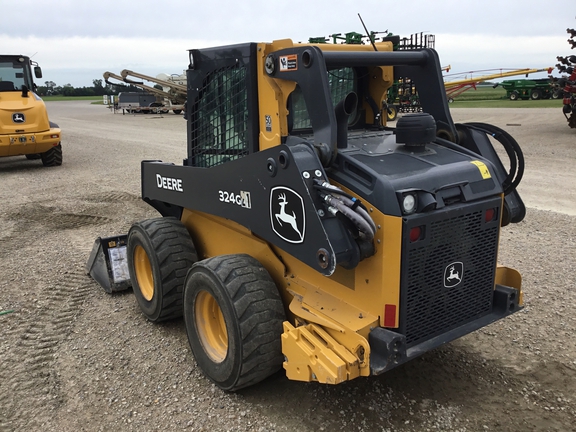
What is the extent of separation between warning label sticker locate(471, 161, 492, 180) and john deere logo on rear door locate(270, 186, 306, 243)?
1191 mm

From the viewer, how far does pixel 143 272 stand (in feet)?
16.2

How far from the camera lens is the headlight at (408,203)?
286 cm

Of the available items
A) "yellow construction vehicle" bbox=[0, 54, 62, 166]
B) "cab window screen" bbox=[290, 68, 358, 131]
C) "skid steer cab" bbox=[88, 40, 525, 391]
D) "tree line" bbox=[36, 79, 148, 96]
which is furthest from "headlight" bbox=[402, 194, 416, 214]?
"tree line" bbox=[36, 79, 148, 96]

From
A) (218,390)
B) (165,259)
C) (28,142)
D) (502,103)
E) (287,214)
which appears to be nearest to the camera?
(287,214)

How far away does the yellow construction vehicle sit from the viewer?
11547mm

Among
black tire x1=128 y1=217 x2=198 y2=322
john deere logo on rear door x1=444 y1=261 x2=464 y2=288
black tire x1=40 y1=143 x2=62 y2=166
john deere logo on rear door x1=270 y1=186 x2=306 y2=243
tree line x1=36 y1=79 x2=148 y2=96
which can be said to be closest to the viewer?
john deere logo on rear door x1=270 y1=186 x2=306 y2=243

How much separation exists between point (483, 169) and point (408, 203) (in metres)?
0.77

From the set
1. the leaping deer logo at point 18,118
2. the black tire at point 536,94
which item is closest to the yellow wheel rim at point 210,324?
the leaping deer logo at point 18,118

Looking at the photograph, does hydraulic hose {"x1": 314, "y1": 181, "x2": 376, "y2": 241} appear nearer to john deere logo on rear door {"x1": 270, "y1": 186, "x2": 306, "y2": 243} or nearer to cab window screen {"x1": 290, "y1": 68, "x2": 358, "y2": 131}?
john deere logo on rear door {"x1": 270, "y1": 186, "x2": 306, "y2": 243}

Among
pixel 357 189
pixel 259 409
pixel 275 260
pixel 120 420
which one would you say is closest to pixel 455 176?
pixel 357 189

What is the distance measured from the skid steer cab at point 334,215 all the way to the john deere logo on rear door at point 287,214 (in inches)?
0.4

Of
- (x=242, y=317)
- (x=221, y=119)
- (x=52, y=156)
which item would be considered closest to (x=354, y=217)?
(x=242, y=317)

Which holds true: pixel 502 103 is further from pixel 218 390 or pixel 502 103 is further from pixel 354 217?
pixel 354 217

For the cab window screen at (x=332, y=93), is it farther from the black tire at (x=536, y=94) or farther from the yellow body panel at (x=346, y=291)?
the black tire at (x=536, y=94)
